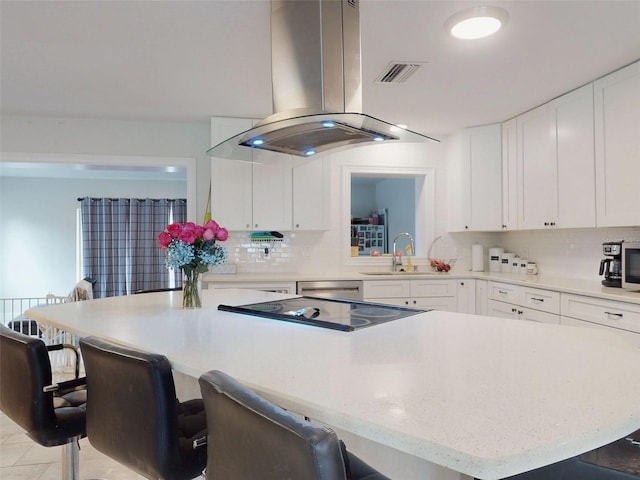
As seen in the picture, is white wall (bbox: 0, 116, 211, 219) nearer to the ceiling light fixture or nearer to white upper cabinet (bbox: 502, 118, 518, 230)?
the ceiling light fixture

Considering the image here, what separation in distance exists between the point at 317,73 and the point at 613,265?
2.61m

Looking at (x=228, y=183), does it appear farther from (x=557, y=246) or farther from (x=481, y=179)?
(x=557, y=246)

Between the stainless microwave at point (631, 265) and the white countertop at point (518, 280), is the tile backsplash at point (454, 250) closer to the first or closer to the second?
the white countertop at point (518, 280)

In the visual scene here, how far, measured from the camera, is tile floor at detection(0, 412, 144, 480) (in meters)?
2.32

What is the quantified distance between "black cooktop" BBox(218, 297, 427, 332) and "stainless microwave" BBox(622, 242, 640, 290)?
1820mm

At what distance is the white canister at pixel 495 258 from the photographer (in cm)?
445

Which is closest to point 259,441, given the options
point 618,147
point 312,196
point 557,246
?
point 618,147

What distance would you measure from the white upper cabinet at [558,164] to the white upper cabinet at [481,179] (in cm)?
28

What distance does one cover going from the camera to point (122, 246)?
6.91 meters

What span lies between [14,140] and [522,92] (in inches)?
174

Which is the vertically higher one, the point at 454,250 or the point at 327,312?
the point at 454,250

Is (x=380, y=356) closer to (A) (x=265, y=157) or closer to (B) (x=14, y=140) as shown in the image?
(A) (x=265, y=157)

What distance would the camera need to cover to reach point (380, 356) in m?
1.18


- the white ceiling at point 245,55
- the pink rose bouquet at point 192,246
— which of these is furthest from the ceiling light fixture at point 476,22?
the pink rose bouquet at point 192,246
